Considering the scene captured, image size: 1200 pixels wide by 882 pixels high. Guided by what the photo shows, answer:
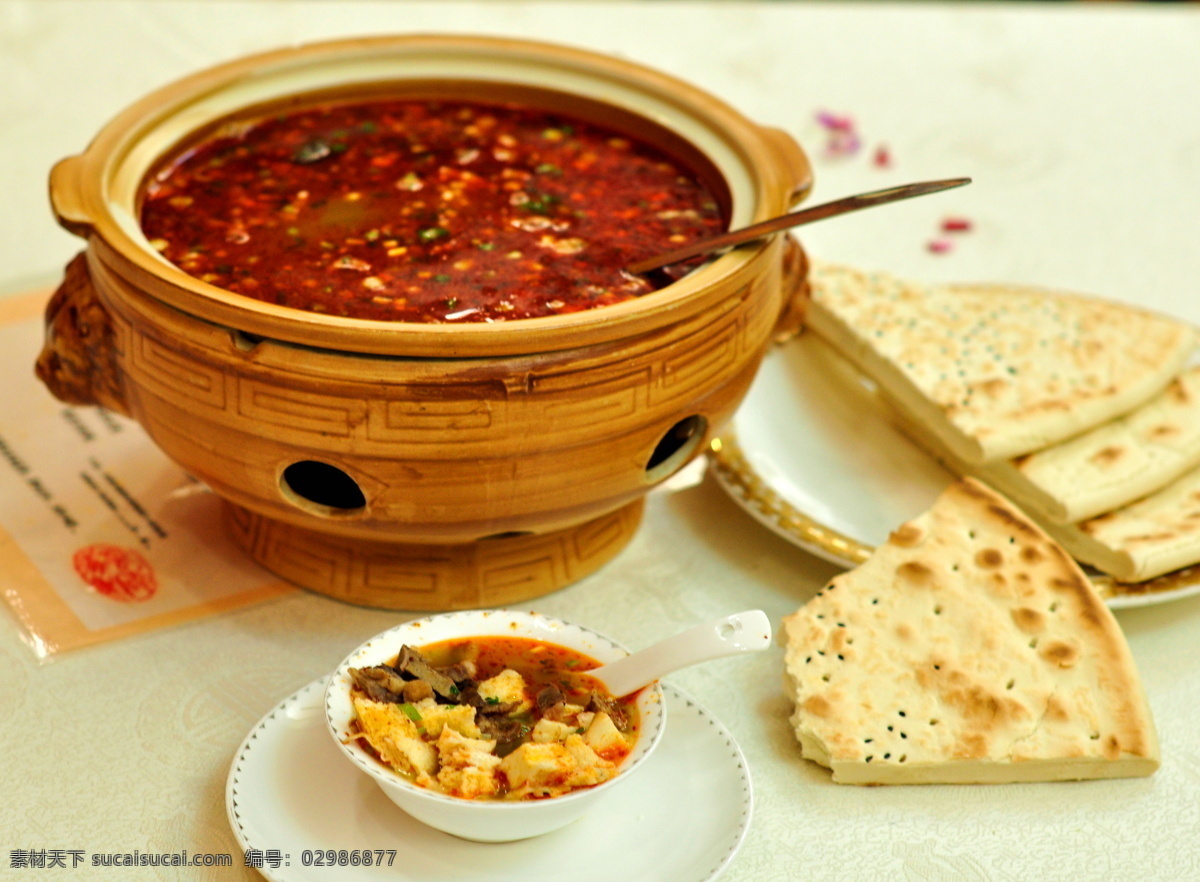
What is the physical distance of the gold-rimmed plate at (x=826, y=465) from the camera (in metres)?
1.97

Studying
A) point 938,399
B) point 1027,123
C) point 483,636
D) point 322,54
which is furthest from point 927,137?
point 483,636

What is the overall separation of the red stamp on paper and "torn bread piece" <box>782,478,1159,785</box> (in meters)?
0.93

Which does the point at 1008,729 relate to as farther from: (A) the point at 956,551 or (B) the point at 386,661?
(B) the point at 386,661

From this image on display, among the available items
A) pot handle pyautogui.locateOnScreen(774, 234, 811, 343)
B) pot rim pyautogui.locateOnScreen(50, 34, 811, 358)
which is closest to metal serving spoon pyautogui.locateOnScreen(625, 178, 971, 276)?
pot rim pyautogui.locateOnScreen(50, 34, 811, 358)

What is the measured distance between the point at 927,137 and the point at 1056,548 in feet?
6.13

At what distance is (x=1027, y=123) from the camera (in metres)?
3.59

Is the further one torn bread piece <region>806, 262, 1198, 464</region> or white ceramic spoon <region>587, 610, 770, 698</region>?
torn bread piece <region>806, 262, 1198, 464</region>

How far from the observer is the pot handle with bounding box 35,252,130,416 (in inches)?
71.7

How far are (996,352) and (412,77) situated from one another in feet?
3.54

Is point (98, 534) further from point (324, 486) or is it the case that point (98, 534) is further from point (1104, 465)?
point (1104, 465)

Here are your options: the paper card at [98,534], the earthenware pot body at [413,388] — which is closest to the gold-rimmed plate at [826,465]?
the earthenware pot body at [413,388]

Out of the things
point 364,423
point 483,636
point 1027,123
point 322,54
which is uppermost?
point 322,54

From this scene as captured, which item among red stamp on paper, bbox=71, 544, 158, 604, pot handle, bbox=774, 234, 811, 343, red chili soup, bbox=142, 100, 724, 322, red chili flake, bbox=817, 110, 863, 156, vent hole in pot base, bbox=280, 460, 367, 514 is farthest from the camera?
red chili flake, bbox=817, 110, 863, 156

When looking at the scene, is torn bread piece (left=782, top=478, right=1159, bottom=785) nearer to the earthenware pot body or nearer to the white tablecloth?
the white tablecloth
